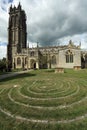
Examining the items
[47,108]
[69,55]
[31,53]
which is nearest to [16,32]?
[31,53]

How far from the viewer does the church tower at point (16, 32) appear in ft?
303

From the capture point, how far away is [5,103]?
13273 millimetres

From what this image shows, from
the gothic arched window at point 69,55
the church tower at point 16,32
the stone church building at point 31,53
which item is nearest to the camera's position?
the gothic arched window at point 69,55

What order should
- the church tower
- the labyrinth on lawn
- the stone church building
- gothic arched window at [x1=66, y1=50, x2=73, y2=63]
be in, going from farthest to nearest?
the church tower, the stone church building, gothic arched window at [x1=66, y1=50, x2=73, y2=63], the labyrinth on lawn

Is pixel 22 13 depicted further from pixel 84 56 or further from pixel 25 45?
pixel 84 56

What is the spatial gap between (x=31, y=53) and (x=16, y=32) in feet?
72.3

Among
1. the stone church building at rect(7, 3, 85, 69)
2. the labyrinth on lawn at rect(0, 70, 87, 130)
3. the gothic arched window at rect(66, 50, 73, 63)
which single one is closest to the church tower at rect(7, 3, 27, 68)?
the stone church building at rect(7, 3, 85, 69)

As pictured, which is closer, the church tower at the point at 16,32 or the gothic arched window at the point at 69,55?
the gothic arched window at the point at 69,55

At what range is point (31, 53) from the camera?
3241 inches

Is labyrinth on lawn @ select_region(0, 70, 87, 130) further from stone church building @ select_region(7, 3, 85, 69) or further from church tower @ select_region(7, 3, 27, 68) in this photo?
church tower @ select_region(7, 3, 27, 68)

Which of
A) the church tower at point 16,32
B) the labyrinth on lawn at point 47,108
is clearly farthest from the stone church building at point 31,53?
the labyrinth on lawn at point 47,108

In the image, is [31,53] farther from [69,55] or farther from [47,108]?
[47,108]

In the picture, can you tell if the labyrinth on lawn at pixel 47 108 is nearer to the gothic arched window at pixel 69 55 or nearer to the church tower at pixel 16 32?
the gothic arched window at pixel 69 55

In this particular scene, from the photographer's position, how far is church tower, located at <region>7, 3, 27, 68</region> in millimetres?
92312
